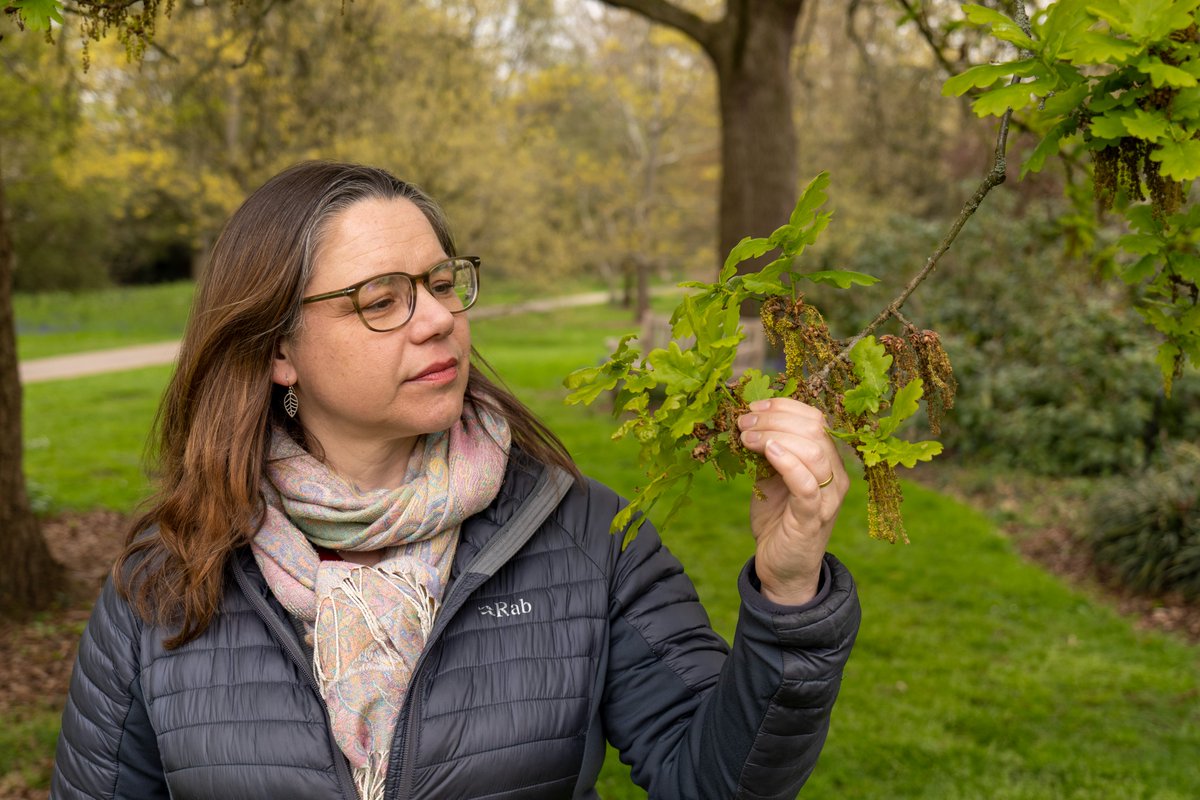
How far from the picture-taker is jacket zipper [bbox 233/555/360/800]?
5.73 ft

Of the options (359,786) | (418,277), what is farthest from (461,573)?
(418,277)

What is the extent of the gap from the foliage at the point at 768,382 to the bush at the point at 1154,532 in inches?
204

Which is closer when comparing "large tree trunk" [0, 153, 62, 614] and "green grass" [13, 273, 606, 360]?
"large tree trunk" [0, 153, 62, 614]

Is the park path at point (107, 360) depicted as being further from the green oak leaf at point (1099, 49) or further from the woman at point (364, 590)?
the green oak leaf at point (1099, 49)

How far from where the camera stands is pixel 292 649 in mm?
1800

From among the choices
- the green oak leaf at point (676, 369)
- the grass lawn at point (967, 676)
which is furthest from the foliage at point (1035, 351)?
the green oak leaf at point (676, 369)

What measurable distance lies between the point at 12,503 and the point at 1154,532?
6.30 metres

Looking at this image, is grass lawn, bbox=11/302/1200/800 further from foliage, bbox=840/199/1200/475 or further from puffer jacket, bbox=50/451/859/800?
puffer jacket, bbox=50/451/859/800

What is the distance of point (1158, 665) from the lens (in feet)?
16.3

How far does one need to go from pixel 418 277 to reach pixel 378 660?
689 mm

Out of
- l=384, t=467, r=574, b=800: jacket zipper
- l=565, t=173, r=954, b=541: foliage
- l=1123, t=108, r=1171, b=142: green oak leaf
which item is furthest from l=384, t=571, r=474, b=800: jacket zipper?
l=1123, t=108, r=1171, b=142: green oak leaf

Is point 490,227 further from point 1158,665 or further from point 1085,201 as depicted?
point 1085,201

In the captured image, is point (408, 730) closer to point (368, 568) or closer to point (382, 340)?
point (368, 568)

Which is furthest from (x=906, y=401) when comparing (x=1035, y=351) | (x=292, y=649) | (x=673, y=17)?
(x=1035, y=351)
